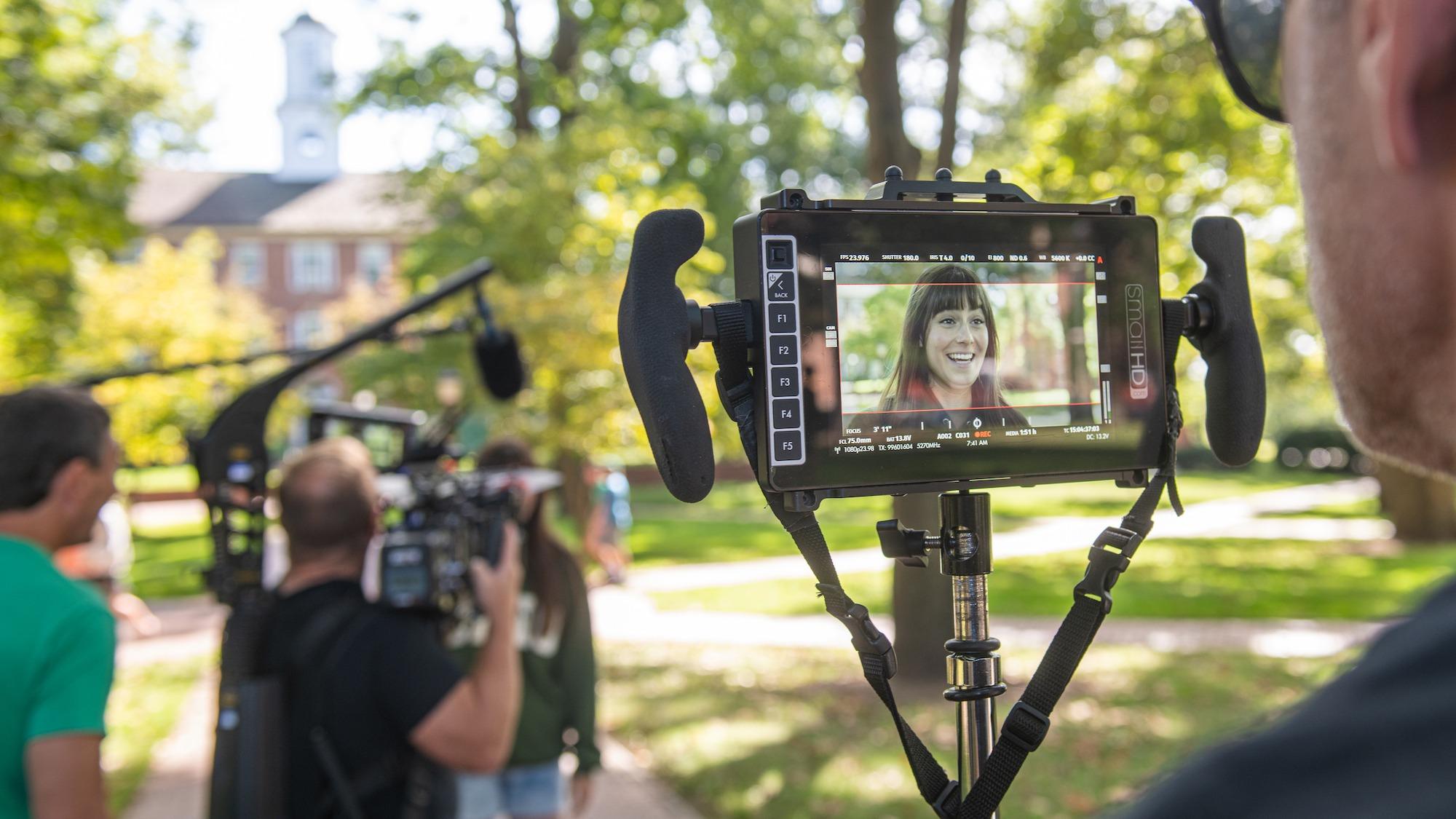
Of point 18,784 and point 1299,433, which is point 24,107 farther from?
point 1299,433

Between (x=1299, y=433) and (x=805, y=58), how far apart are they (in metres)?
31.2

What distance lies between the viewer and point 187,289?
25.3 m

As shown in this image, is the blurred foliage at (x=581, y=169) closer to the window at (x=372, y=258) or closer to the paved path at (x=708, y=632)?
the paved path at (x=708, y=632)

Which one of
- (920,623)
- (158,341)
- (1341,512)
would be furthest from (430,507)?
(1341,512)

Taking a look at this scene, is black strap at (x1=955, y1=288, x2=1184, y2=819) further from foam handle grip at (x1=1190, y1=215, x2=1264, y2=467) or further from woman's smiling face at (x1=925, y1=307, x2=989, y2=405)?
woman's smiling face at (x1=925, y1=307, x2=989, y2=405)

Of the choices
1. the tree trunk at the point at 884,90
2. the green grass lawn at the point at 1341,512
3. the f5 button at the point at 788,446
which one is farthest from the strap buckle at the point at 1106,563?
the green grass lawn at the point at 1341,512

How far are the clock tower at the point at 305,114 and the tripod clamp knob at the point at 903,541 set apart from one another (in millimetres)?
58550

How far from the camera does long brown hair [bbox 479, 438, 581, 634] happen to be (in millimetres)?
4836

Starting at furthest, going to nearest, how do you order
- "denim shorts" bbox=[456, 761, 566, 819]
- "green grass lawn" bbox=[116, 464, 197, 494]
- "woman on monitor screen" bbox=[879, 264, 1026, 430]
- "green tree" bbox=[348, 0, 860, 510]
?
"green grass lawn" bbox=[116, 464, 197, 494], "green tree" bbox=[348, 0, 860, 510], "denim shorts" bbox=[456, 761, 566, 819], "woman on monitor screen" bbox=[879, 264, 1026, 430]

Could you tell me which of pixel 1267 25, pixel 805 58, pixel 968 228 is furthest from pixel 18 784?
pixel 805 58

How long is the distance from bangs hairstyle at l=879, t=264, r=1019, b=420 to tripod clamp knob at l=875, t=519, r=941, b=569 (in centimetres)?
18

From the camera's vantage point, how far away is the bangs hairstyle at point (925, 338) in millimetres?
1521

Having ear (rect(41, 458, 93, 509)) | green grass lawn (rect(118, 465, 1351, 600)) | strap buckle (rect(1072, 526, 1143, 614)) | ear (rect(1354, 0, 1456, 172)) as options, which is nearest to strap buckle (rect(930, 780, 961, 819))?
strap buckle (rect(1072, 526, 1143, 614))

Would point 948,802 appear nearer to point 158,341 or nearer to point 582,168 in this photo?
point 582,168
